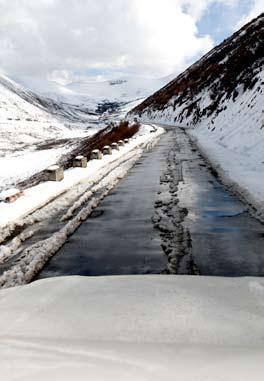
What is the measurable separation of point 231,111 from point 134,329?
26.6m

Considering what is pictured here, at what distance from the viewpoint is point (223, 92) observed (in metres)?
38.0

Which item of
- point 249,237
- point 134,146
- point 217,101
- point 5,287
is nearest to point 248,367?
point 5,287

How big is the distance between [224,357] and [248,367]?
0.56 feet

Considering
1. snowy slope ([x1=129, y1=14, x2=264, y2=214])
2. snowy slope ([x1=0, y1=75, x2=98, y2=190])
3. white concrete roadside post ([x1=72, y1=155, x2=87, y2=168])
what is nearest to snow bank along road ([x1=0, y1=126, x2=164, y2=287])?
white concrete roadside post ([x1=72, y1=155, x2=87, y2=168])

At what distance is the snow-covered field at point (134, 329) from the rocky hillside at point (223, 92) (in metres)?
15.6

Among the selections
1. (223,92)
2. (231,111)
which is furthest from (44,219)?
(223,92)

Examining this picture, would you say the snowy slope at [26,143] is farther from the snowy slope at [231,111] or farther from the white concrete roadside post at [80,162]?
the white concrete roadside post at [80,162]

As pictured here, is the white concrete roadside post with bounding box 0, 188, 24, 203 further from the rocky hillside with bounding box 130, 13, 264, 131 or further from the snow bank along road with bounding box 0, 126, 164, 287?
the rocky hillside with bounding box 130, 13, 264, 131

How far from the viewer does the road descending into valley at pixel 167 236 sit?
445 centimetres

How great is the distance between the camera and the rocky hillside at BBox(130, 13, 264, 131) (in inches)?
1041

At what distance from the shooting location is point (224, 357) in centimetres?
244

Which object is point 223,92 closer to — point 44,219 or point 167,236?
point 44,219

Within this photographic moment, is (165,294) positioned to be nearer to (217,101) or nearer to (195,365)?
(195,365)

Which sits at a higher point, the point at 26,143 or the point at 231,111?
the point at 231,111
